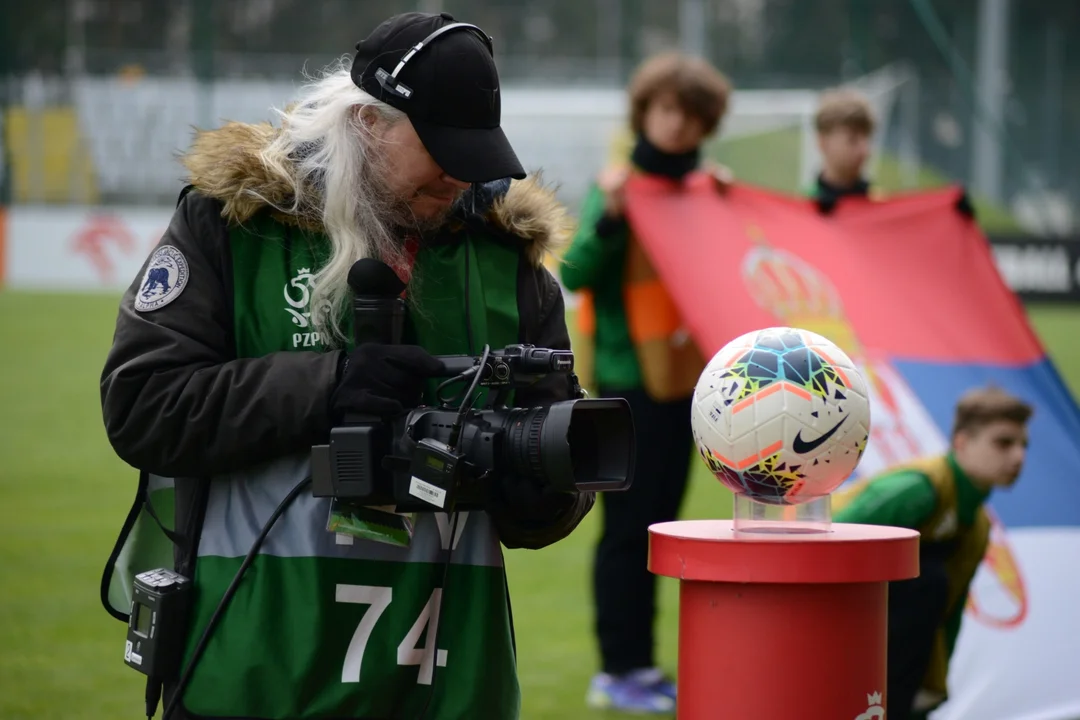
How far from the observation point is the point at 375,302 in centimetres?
211

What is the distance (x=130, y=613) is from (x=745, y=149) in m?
17.6

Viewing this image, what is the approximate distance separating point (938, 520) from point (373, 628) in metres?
2.01

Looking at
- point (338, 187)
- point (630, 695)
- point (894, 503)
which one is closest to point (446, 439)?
point (338, 187)

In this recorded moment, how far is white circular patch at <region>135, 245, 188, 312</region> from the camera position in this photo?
2.15 m

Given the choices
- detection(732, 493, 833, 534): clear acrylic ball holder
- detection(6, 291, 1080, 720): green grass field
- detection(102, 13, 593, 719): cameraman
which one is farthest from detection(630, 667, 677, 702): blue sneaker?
detection(102, 13, 593, 719): cameraman

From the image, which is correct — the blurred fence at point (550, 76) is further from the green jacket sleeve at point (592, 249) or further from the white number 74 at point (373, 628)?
the white number 74 at point (373, 628)

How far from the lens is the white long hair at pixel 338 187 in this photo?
86.8 inches

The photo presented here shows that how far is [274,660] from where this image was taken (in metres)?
2.16

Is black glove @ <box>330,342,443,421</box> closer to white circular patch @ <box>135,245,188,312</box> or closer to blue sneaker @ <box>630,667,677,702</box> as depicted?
white circular patch @ <box>135,245,188,312</box>

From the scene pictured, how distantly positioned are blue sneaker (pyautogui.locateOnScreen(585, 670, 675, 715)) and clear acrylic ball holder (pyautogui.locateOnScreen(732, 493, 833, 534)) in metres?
2.17

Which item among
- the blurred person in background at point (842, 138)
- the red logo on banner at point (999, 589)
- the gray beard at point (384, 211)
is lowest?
the red logo on banner at point (999, 589)

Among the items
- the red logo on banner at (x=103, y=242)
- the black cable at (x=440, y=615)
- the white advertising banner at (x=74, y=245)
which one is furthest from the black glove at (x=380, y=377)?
the red logo on banner at (x=103, y=242)

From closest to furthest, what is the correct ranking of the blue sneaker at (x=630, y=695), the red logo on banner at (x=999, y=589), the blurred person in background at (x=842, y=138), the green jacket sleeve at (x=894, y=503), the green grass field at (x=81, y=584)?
the green jacket sleeve at (x=894, y=503) → the red logo on banner at (x=999, y=589) → the blue sneaker at (x=630, y=695) → the green grass field at (x=81, y=584) → the blurred person in background at (x=842, y=138)

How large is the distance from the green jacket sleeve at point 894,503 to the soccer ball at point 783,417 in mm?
1148
